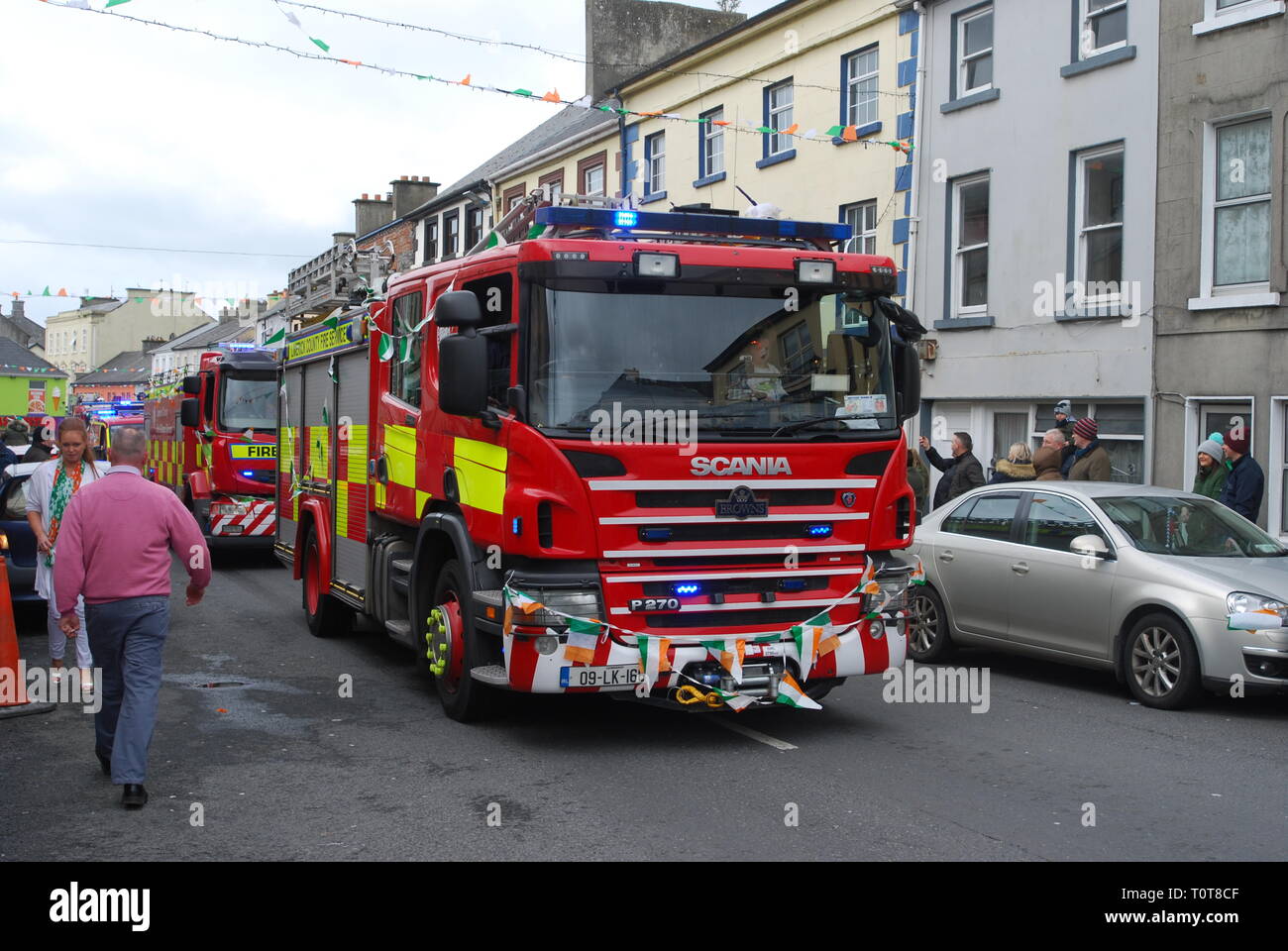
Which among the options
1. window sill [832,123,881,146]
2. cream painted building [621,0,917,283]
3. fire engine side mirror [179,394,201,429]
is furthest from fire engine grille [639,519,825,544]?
window sill [832,123,881,146]

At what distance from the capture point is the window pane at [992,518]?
1074 cm

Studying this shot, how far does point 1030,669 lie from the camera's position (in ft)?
36.0

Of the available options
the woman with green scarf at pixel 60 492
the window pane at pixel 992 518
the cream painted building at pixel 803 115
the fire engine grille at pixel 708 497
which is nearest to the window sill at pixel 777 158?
the cream painted building at pixel 803 115

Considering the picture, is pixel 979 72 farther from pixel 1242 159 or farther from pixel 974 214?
pixel 1242 159

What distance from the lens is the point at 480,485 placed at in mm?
7949

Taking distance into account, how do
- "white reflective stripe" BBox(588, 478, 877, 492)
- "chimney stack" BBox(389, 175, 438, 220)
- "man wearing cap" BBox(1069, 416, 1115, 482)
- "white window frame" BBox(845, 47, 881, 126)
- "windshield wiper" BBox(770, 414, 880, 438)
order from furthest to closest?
"chimney stack" BBox(389, 175, 438, 220), "white window frame" BBox(845, 47, 881, 126), "man wearing cap" BBox(1069, 416, 1115, 482), "windshield wiper" BBox(770, 414, 880, 438), "white reflective stripe" BBox(588, 478, 877, 492)

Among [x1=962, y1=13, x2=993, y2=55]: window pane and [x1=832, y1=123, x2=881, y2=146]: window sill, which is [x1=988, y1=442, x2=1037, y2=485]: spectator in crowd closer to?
[x1=962, y1=13, x2=993, y2=55]: window pane

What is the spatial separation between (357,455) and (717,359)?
13.0 feet

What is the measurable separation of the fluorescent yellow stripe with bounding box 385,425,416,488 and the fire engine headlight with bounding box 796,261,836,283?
2.85 metres

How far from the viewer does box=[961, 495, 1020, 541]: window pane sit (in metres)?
10.7

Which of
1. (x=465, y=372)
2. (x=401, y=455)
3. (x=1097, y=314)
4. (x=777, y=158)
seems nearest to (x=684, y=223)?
(x=465, y=372)

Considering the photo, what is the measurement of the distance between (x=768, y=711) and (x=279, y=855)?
158 inches
